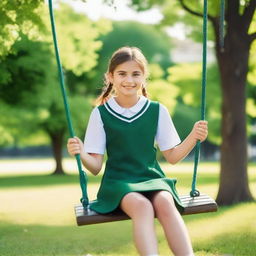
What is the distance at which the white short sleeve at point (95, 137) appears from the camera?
459cm

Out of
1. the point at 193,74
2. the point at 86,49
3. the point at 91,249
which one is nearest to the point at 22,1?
the point at 91,249

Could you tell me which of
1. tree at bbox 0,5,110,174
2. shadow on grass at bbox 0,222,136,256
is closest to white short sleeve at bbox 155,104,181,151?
shadow on grass at bbox 0,222,136,256

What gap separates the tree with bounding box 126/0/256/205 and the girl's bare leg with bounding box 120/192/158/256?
290 inches

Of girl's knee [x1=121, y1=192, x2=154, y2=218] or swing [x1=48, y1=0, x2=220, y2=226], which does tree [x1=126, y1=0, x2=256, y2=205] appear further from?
girl's knee [x1=121, y1=192, x2=154, y2=218]

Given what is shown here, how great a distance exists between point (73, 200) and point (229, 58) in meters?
5.13

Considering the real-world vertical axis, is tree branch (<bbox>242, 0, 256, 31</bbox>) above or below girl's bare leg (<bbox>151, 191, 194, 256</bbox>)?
above

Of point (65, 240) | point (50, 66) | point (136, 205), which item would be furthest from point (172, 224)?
point (50, 66)

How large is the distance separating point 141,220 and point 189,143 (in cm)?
85

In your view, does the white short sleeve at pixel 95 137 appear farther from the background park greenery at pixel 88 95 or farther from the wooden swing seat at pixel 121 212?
the background park greenery at pixel 88 95

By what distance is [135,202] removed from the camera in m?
4.06

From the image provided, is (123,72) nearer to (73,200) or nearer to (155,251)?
(155,251)

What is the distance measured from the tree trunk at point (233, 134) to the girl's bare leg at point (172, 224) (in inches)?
290

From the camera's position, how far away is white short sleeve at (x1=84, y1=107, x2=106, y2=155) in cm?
459

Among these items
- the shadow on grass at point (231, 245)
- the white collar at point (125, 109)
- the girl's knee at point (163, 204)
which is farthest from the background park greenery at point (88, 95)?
the girl's knee at point (163, 204)
